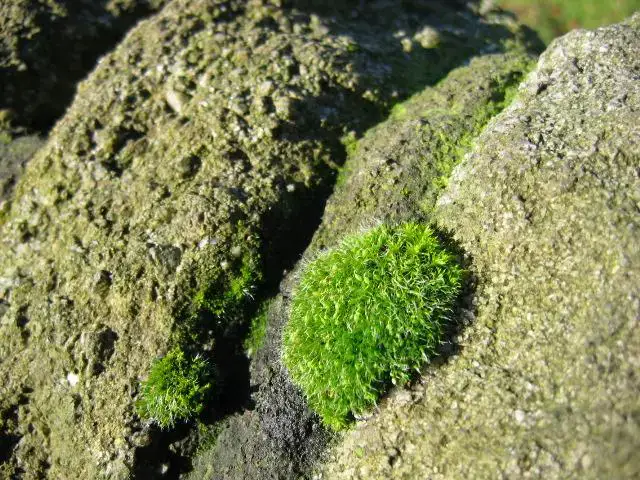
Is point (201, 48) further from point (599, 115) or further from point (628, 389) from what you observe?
point (628, 389)

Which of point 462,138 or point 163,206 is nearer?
point 163,206

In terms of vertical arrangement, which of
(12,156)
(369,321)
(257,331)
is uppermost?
(12,156)

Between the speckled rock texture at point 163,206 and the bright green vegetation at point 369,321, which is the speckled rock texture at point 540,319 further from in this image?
the speckled rock texture at point 163,206

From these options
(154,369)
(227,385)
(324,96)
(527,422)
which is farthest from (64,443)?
(324,96)

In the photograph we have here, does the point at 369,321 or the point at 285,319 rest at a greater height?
the point at 369,321

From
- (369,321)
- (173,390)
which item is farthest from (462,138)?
(173,390)

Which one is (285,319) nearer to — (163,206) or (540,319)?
(163,206)

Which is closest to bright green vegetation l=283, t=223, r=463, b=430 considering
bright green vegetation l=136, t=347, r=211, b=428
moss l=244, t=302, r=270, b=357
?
moss l=244, t=302, r=270, b=357
